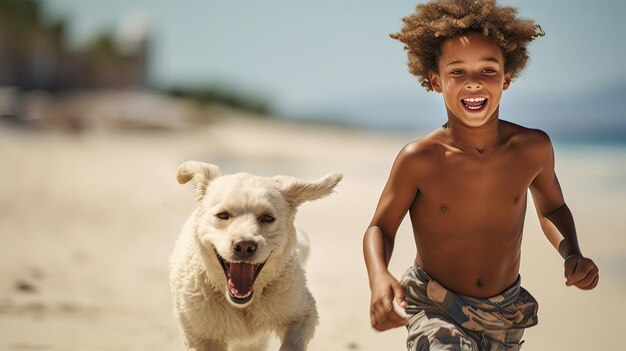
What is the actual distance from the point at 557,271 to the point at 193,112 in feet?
157

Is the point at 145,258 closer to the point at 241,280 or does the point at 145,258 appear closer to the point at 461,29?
the point at 241,280

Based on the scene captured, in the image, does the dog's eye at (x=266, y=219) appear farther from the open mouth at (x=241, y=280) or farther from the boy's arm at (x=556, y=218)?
the boy's arm at (x=556, y=218)

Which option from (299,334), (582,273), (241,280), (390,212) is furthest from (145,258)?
(582,273)

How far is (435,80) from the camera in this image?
14.4 ft

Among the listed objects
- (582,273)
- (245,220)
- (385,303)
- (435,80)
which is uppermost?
(435,80)

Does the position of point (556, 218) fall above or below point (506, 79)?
below

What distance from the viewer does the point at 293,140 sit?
47.7 m

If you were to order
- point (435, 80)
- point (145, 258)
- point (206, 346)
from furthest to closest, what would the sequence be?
point (145, 258) → point (206, 346) → point (435, 80)

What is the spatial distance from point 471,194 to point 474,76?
599 millimetres

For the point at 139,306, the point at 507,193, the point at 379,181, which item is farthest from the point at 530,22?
the point at 379,181

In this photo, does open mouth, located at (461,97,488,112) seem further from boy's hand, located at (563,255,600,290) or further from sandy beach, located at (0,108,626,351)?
sandy beach, located at (0,108,626,351)

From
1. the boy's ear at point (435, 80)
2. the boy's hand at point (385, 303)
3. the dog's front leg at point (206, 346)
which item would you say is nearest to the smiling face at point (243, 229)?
the dog's front leg at point (206, 346)

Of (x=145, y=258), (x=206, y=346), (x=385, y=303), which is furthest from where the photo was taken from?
(x=145, y=258)

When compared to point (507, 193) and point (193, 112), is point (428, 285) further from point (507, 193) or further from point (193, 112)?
point (193, 112)
